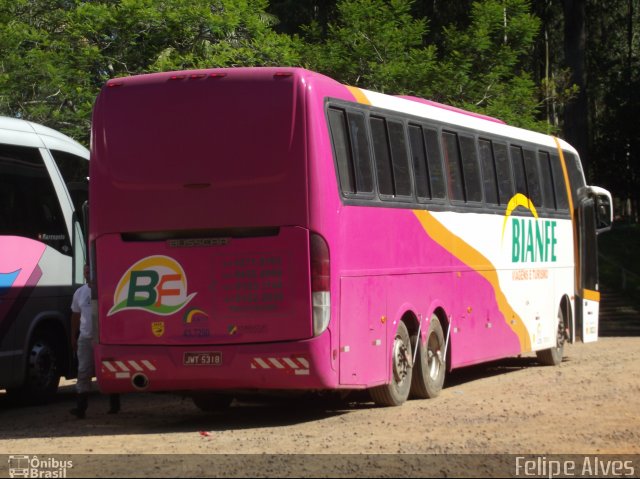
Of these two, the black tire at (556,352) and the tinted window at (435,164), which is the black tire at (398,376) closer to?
the tinted window at (435,164)

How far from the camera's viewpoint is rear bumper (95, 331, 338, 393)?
1306cm

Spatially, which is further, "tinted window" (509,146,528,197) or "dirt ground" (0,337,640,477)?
"tinted window" (509,146,528,197)

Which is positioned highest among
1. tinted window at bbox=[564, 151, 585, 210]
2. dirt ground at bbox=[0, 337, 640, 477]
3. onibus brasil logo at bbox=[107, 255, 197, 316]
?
tinted window at bbox=[564, 151, 585, 210]

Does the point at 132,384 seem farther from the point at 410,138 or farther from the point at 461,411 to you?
the point at 410,138

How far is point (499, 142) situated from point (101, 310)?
7575mm

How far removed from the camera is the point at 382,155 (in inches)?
593

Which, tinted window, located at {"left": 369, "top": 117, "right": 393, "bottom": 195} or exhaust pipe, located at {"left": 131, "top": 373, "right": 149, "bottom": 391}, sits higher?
tinted window, located at {"left": 369, "top": 117, "right": 393, "bottom": 195}

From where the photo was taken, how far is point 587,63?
190ft

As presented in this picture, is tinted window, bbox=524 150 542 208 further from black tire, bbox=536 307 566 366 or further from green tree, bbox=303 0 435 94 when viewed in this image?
green tree, bbox=303 0 435 94

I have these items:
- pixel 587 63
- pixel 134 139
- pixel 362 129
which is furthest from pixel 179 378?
pixel 587 63

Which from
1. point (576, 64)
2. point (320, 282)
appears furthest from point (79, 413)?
point (576, 64)

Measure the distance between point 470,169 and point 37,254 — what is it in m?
5.50

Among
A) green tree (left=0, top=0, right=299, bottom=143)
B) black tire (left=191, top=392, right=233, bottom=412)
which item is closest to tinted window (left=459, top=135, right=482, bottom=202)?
black tire (left=191, top=392, right=233, bottom=412)

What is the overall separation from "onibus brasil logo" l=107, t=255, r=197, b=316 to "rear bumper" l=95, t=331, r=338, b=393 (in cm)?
38
